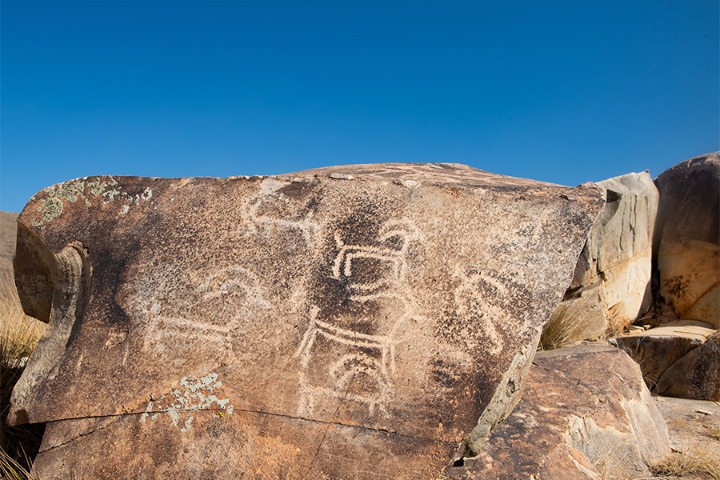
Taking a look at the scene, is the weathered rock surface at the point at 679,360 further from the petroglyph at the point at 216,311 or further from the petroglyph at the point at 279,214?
the petroglyph at the point at 216,311

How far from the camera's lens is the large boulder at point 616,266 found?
5477 mm

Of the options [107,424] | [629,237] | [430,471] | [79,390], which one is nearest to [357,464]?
[430,471]

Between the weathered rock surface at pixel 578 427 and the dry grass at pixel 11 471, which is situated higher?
the weathered rock surface at pixel 578 427

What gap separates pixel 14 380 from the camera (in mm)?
3234

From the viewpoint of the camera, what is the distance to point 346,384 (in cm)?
224

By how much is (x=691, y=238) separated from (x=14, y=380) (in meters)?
6.16

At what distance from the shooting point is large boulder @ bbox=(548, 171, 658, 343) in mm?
5477

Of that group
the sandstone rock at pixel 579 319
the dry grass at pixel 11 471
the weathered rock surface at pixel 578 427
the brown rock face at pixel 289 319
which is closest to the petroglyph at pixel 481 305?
the brown rock face at pixel 289 319

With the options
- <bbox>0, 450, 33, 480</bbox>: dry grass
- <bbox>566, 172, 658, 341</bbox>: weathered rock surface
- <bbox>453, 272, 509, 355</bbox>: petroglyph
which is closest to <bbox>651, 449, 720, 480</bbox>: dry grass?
<bbox>453, 272, 509, 355</bbox>: petroglyph

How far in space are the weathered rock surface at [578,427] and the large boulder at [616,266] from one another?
2061 millimetres

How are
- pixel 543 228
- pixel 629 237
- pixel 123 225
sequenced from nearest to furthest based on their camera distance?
pixel 543 228
pixel 123 225
pixel 629 237

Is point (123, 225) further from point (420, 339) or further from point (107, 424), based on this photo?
point (420, 339)

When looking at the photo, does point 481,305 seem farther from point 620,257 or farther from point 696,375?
point 620,257

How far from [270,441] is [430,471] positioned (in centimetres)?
58
